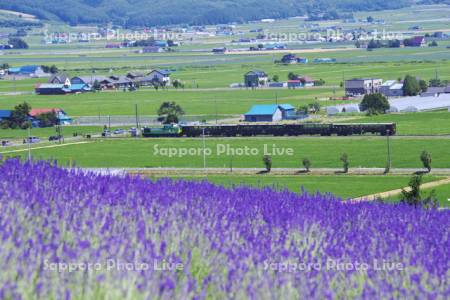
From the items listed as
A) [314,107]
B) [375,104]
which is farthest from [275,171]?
[314,107]

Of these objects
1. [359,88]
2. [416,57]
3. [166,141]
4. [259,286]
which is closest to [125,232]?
[259,286]

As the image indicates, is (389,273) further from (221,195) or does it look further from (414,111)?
(414,111)

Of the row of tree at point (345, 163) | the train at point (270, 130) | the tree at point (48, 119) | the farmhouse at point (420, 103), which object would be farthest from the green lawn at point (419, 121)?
Answer: the tree at point (48, 119)

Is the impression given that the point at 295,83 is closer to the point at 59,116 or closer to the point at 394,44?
the point at 59,116

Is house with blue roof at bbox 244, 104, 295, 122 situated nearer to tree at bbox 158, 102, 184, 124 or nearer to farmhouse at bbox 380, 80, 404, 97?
tree at bbox 158, 102, 184, 124

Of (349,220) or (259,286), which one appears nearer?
(259,286)

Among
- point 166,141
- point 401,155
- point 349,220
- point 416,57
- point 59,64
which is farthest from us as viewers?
point 59,64
